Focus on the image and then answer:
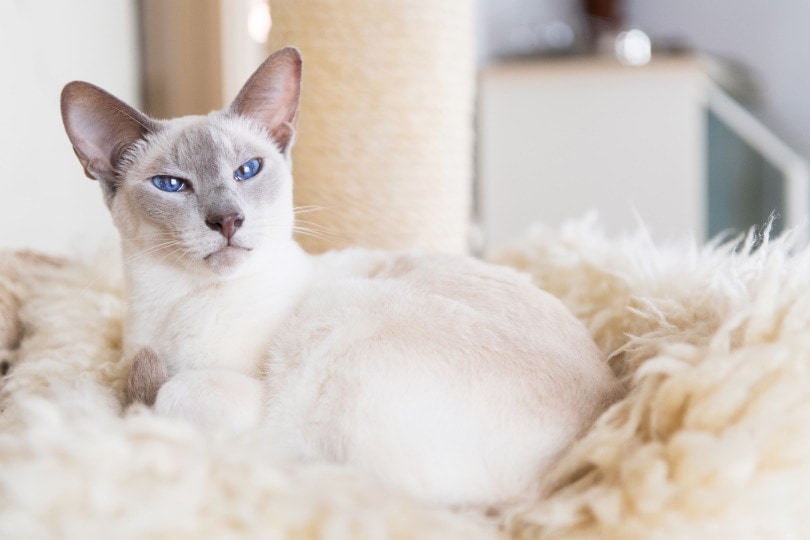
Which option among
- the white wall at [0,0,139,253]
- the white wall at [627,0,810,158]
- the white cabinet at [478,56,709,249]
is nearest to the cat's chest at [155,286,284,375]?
the white wall at [0,0,139,253]

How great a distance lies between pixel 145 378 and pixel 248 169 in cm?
29

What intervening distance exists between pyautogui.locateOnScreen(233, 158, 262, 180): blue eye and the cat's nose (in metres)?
0.09

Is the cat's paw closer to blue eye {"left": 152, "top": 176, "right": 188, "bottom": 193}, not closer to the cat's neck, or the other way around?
the cat's neck

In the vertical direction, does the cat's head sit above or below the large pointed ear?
below

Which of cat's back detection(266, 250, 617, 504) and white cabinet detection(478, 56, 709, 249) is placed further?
white cabinet detection(478, 56, 709, 249)

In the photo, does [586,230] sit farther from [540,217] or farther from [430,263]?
[540,217]

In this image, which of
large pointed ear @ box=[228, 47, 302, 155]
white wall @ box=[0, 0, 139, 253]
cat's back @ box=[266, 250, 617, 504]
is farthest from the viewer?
white wall @ box=[0, 0, 139, 253]

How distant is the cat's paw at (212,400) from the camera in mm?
795

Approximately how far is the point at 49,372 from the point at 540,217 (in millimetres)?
2192

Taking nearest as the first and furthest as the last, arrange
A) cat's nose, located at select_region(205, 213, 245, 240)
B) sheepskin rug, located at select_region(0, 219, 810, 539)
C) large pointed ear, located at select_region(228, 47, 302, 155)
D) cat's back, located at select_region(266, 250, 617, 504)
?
sheepskin rug, located at select_region(0, 219, 810, 539) < cat's back, located at select_region(266, 250, 617, 504) < cat's nose, located at select_region(205, 213, 245, 240) < large pointed ear, located at select_region(228, 47, 302, 155)

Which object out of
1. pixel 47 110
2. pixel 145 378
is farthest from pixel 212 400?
pixel 47 110

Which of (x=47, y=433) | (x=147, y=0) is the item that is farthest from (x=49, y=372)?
(x=147, y=0)

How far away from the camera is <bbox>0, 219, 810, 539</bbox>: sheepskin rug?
61 cm

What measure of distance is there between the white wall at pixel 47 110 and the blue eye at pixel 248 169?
17.1 inches
